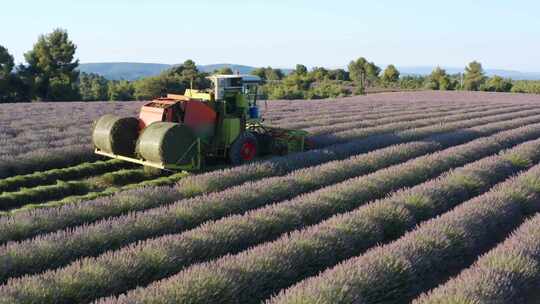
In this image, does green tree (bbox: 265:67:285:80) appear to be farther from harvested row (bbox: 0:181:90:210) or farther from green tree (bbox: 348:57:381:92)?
harvested row (bbox: 0:181:90:210)

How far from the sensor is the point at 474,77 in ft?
223

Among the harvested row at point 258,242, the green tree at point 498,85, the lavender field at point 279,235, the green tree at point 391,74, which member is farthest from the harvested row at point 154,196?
the green tree at point 391,74

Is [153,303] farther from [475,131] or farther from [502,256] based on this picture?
[475,131]

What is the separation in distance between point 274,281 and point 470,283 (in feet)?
6.33

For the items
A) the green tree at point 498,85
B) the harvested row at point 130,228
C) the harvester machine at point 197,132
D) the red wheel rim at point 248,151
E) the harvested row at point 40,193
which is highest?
the green tree at point 498,85

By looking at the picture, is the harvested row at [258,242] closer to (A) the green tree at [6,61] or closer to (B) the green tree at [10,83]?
(B) the green tree at [10,83]

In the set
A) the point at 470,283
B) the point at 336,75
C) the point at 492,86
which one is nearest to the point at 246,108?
the point at 470,283

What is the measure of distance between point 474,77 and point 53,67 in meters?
50.6

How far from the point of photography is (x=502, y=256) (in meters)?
5.72

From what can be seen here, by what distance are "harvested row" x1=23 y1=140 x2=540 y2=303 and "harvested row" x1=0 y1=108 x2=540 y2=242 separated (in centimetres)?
172

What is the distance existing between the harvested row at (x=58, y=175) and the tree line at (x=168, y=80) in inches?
519

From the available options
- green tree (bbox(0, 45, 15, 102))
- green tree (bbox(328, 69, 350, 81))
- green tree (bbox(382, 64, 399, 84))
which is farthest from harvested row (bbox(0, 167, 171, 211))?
green tree (bbox(328, 69, 350, 81))

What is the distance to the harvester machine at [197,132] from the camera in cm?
1075

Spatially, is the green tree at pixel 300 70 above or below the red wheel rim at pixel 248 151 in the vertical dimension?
above
